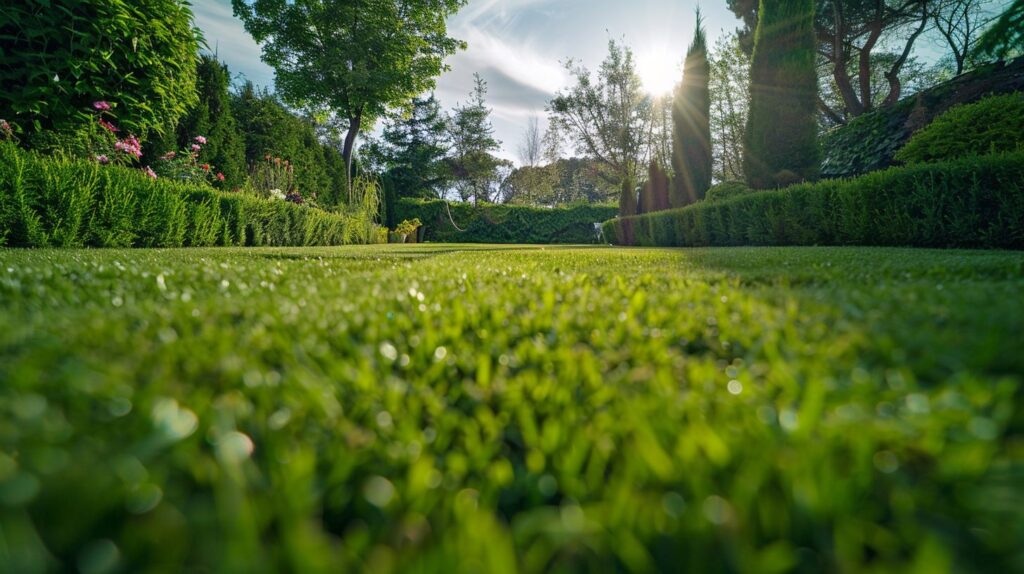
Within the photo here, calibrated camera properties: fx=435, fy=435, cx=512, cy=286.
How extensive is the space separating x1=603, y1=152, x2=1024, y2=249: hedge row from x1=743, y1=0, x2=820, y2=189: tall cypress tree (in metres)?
3.72

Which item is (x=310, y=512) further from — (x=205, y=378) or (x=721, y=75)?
(x=721, y=75)

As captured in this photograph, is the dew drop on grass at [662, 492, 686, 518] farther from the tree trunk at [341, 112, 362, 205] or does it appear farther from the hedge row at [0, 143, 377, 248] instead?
A: the tree trunk at [341, 112, 362, 205]

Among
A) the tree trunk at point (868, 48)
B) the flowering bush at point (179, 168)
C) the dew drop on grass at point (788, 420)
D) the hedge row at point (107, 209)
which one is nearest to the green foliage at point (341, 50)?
the flowering bush at point (179, 168)

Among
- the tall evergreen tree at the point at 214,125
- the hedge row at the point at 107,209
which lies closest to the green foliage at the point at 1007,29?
the hedge row at the point at 107,209

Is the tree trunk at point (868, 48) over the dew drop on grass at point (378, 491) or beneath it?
over

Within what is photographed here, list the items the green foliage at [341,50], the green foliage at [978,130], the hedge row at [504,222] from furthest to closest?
1. the hedge row at [504,222]
2. the green foliage at [341,50]
3. the green foliage at [978,130]

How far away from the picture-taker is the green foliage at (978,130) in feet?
22.1

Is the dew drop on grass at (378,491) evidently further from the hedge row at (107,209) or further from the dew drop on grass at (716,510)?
the hedge row at (107,209)

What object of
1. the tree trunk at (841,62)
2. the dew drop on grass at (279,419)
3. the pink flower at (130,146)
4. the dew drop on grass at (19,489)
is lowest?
the dew drop on grass at (279,419)

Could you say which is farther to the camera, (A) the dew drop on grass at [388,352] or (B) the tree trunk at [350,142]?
(B) the tree trunk at [350,142]

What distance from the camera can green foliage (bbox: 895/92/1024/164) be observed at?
265 inches

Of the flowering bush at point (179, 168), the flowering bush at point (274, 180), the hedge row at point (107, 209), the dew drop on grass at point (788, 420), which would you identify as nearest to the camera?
the dew drop on grass at point (788, 420)

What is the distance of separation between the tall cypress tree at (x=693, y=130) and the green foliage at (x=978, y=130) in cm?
771

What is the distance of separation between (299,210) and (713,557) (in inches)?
397
